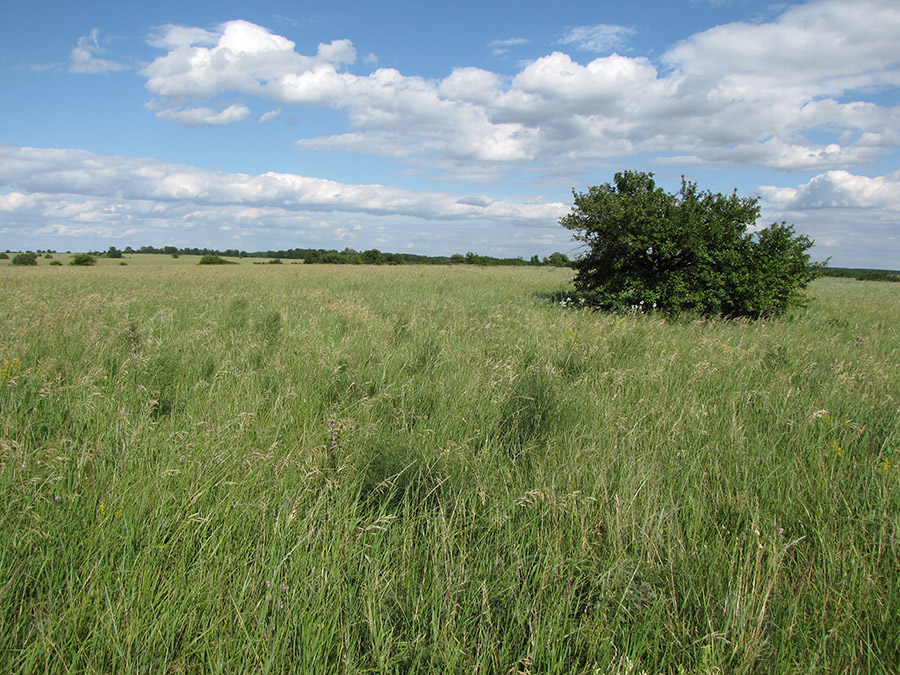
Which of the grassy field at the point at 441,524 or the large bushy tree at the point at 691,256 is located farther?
the large bushy tree at the point at 691,256

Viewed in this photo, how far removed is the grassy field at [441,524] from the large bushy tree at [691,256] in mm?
5531

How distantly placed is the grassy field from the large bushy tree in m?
5.53

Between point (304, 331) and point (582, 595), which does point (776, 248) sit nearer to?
point (304, 331)

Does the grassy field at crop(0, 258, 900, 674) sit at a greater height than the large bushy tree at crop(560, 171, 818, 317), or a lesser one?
lesser

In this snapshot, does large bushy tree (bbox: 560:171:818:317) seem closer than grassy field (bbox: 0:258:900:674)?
No

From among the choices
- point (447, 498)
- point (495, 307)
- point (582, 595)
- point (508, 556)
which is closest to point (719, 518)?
point (582, 595)

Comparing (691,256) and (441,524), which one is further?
(691,256)

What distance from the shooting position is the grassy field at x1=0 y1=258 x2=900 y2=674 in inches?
63.2

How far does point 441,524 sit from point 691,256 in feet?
31.8

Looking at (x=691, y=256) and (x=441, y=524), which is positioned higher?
(x=691, y=256)

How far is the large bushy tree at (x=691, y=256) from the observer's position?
30.9 feet

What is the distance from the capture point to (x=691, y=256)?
988 cm

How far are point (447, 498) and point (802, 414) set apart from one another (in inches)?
117

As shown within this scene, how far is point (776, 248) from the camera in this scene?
10008 mm
